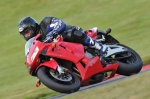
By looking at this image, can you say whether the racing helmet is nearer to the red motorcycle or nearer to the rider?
the rider

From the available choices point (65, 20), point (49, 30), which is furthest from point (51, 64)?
point (65, 20)

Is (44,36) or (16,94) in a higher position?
(44,36)

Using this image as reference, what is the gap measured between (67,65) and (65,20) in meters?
13.7

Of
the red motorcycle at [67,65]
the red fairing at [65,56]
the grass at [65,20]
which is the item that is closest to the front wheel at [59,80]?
the red motorcycle at [67,65]

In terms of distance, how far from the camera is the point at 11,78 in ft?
42.5

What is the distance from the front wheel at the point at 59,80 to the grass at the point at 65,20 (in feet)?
3.21

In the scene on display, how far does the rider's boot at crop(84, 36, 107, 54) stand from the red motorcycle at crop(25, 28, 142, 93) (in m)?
0.08

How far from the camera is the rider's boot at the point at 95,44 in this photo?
25.3 feet

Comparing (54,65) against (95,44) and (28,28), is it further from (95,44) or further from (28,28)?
(95,44)

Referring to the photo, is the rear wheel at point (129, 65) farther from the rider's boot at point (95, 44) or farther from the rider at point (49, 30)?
the rider at point (49, 30)

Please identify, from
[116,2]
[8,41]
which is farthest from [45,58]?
[116,2]

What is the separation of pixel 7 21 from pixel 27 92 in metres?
14.0

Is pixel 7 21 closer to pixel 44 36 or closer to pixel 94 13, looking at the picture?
pixel 94 13

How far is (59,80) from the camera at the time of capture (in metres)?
6.82
